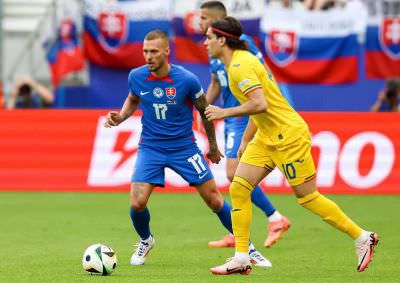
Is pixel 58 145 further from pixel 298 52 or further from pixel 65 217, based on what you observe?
pixel 298 52

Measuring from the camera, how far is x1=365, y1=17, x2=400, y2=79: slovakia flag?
73.6 feet

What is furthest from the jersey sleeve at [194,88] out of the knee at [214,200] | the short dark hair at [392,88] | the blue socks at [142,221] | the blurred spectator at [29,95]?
the blurred spectator at [29,95]

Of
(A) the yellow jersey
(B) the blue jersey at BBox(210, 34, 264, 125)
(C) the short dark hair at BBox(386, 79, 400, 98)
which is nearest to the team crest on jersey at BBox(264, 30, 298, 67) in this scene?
(C) the short dark hair at BBox(386, 79, 400, 98)

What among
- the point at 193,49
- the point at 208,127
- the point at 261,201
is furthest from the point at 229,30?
the point at 193,49

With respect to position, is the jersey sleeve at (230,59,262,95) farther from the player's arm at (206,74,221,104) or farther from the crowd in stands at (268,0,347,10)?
the crowd in stands at (268,0,347,10)

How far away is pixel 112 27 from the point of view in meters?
22.3

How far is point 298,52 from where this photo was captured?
22.3 meters

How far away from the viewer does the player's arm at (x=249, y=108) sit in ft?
29.6

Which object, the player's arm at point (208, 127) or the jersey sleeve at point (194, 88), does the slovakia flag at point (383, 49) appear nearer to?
the player's arm at point (208, 127)

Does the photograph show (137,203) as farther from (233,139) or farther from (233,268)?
(233,139)

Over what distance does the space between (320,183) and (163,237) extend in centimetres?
532

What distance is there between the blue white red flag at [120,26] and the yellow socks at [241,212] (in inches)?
498

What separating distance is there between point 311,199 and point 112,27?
13555 mm

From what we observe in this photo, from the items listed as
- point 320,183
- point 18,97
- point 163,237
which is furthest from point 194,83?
point 18,97
